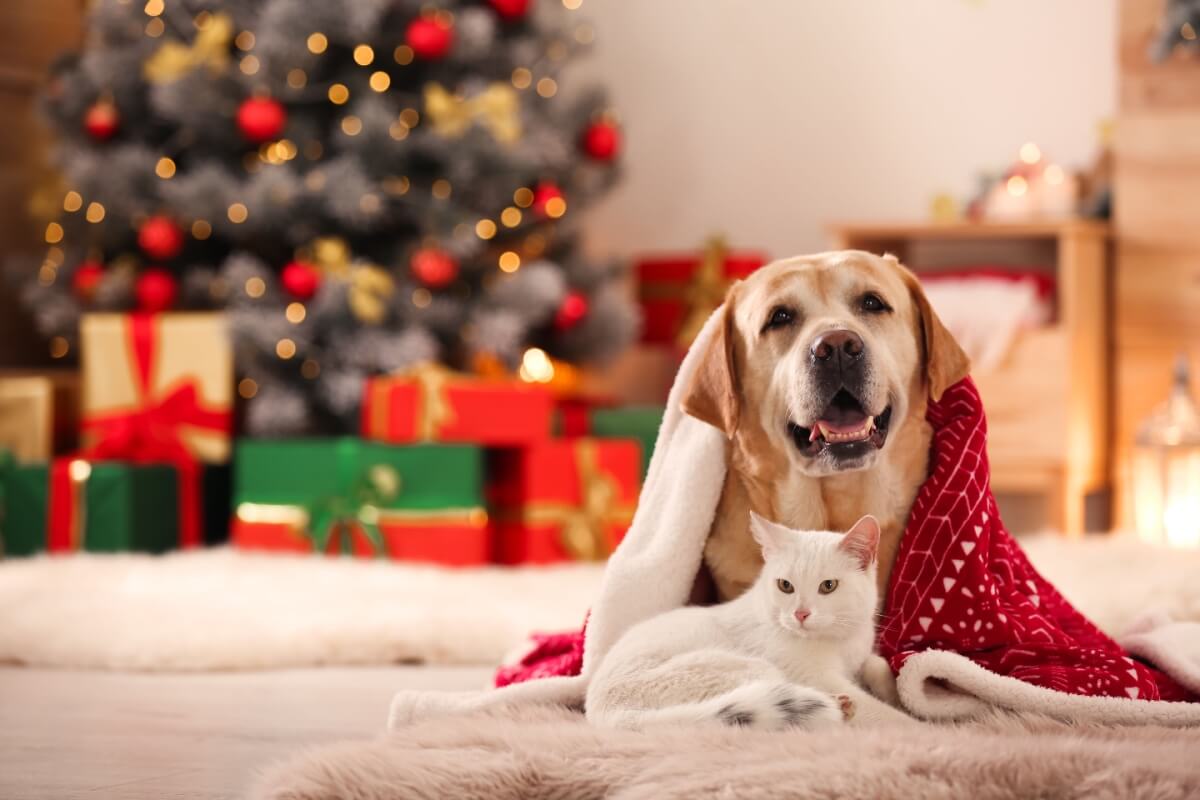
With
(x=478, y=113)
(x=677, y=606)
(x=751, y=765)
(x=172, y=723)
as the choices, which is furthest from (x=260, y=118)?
(x=751, y=765)

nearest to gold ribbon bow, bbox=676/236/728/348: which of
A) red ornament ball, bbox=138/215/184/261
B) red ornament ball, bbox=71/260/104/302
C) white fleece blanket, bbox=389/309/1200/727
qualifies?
red ornament ball, bbox=138/215/184/261

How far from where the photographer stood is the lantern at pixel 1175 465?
3.23m

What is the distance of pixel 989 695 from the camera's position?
1.46 metres

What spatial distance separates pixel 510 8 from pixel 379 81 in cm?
40

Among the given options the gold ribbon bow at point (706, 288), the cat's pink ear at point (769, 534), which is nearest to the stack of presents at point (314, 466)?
the gold ribbon bow at point (706, 288)

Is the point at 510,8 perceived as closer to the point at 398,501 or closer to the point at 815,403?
the point at 398,501

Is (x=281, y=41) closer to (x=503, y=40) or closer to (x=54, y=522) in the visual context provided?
(x=503, y=40)

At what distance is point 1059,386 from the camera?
3.33 m

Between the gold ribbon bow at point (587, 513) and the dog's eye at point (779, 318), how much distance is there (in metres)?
1.76

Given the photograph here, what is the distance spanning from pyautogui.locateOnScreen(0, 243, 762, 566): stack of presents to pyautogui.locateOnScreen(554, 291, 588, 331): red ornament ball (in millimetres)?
234

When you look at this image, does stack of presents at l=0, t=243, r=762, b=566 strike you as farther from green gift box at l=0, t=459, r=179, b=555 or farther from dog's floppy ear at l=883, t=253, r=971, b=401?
dog's floppy ear at l=883, t=253, r=971, b=401

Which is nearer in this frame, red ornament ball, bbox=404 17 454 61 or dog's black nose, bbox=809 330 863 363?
dog's black nose, bbox=809 330 863 363

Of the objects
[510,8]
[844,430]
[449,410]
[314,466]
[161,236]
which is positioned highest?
[510,8]

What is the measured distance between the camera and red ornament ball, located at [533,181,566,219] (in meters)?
3.64
